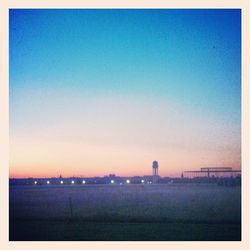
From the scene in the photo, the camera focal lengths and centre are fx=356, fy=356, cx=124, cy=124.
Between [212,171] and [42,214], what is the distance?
1416 inches

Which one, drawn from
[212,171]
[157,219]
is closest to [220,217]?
[157,219]
